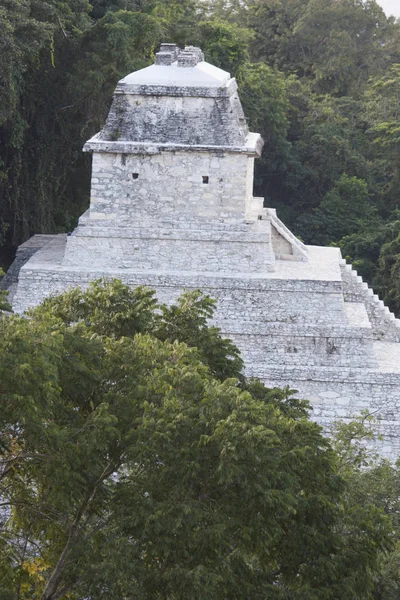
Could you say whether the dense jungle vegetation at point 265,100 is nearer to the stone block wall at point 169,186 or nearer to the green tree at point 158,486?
the stone block wall at point 169,186

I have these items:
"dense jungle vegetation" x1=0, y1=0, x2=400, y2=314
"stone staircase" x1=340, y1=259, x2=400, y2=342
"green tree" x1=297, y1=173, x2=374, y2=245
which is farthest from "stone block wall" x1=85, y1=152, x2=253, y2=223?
"green tree" x1=297, y1=173, x2=374, y2=245

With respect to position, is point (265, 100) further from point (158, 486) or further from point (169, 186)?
point (158, 486)

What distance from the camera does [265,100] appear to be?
3038 centimetres

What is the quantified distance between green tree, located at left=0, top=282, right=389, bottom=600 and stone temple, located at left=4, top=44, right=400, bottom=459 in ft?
20.1

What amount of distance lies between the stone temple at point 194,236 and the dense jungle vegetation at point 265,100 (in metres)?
2.99

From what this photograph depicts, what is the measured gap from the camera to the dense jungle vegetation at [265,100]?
22.0 meters

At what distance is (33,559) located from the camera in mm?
11070

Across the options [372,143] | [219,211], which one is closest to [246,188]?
[219,211]

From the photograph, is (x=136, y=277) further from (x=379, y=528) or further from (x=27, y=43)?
(x=379, y=528)

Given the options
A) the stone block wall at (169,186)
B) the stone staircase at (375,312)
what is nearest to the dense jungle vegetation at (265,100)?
the stone block wall at (169,186)

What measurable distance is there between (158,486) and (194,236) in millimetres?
7974

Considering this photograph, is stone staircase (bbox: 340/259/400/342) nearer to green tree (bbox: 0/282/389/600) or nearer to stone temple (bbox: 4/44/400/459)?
stone temple (bbox: 4/44/400/459)

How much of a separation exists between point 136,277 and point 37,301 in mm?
1548

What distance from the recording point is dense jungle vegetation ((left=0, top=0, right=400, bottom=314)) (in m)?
22.0
